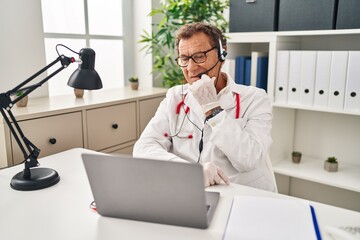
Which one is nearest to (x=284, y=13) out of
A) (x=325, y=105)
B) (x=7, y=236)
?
A: (x=325, y=105)

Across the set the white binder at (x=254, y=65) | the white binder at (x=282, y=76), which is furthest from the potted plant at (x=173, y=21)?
the white binder at (x=282, y=76)

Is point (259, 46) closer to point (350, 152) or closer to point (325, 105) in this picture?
point (325, 105)

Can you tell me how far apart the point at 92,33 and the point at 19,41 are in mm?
701

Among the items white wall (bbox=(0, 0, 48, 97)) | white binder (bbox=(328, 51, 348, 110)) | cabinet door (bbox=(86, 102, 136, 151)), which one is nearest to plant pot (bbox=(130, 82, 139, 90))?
cabinet door (bbox=(86, 102, 136, 151))

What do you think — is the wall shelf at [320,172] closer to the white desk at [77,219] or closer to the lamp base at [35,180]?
the white desk at [77,219]

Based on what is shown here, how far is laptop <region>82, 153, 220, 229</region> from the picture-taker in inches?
33.0

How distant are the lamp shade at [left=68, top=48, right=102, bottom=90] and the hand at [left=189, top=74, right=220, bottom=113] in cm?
39

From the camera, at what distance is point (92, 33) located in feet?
8.68

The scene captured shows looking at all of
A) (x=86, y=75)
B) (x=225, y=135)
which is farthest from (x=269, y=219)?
(x=86, y=75)

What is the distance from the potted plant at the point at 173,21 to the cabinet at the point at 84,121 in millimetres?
285

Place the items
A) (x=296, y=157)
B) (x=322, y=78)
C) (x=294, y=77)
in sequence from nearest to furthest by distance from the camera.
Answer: (x=322, y=78), (x=294, y=77), (x=296, y=157)

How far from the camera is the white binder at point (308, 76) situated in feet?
6.76

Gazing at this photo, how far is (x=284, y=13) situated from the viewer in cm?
210

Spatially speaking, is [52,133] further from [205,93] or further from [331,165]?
[331,165]
